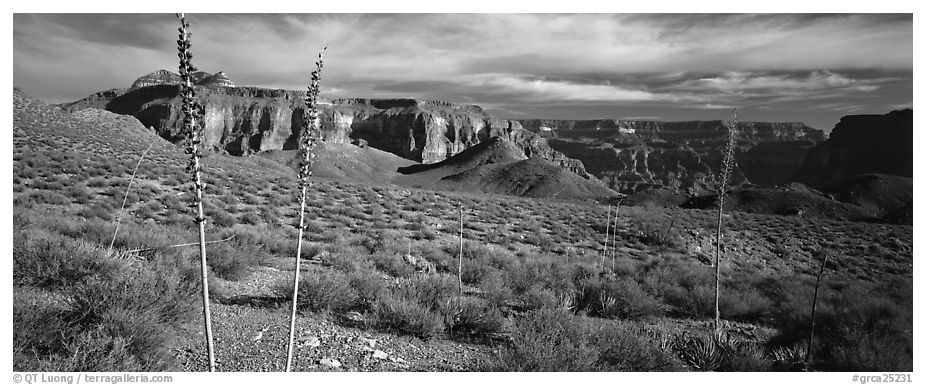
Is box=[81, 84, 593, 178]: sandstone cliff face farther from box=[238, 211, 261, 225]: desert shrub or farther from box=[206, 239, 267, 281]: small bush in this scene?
box=[206, 239, 267, 281]: small bush

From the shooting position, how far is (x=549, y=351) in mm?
4090

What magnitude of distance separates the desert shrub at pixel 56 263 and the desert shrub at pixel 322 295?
2046mm

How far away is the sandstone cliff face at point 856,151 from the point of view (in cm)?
11794

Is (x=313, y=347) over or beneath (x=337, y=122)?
beneath

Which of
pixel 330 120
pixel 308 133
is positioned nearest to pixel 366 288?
pixel 308 133

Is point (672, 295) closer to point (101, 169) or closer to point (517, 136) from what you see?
point (101, 169)

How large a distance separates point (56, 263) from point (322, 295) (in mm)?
3153

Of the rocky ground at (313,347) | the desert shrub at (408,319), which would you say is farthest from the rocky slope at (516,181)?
the rocky ground at (313,347)

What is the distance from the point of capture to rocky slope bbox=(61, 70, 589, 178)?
138750 mm

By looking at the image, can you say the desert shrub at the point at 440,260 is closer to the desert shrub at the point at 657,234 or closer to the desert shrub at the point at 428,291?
the desert shrub at the point at 428,291

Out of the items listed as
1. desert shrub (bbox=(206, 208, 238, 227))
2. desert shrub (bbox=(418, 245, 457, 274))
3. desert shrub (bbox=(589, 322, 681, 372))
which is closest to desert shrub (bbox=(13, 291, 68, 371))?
desert shrub (bbox=(589, 322, 681, 372))

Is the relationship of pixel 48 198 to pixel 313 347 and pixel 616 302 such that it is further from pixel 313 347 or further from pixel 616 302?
pixel 616 302

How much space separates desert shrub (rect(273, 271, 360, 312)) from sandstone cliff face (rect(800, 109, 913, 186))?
473ft
